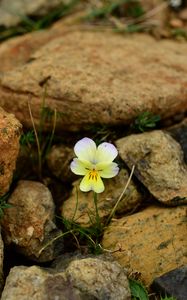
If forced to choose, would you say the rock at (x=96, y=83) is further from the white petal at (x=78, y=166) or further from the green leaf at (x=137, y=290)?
the green leaf at (x=137, y=290)

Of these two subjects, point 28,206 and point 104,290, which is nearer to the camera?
point 104,290

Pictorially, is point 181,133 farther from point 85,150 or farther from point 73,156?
point 85,150

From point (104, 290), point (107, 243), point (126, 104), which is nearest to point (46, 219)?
point (107, 243)

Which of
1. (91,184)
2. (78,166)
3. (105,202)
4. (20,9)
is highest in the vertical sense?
(20,9)

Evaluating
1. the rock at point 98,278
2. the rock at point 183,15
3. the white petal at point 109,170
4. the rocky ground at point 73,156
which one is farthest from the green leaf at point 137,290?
the rock at point 183,15

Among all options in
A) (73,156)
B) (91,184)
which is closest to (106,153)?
(91,184)

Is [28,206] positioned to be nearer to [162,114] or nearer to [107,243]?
[107,243]

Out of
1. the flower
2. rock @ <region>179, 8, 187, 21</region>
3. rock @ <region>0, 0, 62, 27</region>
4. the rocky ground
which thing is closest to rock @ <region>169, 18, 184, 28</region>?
rock @ <region>179, 8, 187, 21</region>
